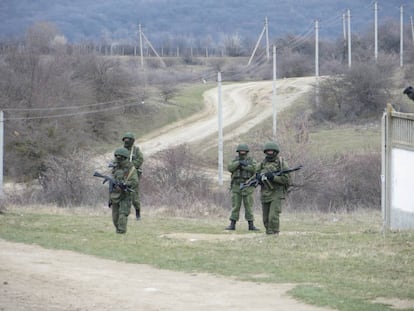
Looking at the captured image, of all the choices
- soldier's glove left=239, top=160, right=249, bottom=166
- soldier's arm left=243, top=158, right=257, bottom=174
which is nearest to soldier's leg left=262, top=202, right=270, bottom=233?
soldier's arm left=243, top=158, right=257, bottom=174

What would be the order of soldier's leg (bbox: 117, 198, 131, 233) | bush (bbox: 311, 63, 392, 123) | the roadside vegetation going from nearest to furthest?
the roadside vegetation, soldier's leg (bbox: 117, 198, 131, 233), bush (bbox: 311, 63, 392, 123)

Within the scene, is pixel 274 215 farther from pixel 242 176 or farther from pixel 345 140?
pixel 345 140

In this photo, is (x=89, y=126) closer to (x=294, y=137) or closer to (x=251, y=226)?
(x=294, y=137)

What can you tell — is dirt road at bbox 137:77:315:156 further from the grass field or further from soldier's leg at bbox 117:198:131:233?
soldier's leg at bbox 117:198:131:233

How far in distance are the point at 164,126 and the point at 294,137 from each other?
20215 mm

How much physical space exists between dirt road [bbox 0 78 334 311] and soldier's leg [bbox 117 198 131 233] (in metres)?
2.02

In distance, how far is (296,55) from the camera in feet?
300

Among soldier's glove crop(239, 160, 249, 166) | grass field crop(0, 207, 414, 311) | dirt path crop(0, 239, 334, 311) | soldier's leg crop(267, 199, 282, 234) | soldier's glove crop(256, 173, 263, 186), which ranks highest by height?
soldier's glove crop(239, 160, 249, 166)

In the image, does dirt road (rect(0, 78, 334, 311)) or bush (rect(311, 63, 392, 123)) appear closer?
dirt road (rect(0, 78, 334, 311))

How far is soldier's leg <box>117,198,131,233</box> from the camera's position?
18.6 meters

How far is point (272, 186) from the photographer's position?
17.9m

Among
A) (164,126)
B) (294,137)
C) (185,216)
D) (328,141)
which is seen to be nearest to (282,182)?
(185,216)

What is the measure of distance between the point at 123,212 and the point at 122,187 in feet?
2.01

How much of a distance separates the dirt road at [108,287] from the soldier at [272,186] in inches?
151
